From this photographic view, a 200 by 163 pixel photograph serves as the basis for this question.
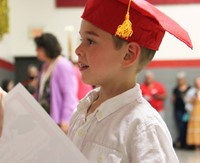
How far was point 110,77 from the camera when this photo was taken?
4.06 ft

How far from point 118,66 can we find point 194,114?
8.04 m

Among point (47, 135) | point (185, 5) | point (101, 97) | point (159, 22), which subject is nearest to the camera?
point (47, 135)

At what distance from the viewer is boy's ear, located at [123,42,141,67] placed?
1.22 metres

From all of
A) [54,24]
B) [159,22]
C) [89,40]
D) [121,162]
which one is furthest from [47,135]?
[54,24]

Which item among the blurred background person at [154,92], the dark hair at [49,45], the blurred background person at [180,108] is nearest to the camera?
the dark hair at [49,45]

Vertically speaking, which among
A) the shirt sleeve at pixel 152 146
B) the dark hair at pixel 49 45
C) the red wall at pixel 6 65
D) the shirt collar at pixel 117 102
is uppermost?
the shirt collar at pixel 117 102

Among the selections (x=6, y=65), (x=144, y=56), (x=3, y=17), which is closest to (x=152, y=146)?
(x=144, y=56)

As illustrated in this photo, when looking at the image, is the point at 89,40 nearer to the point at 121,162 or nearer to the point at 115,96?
the point at 115,96

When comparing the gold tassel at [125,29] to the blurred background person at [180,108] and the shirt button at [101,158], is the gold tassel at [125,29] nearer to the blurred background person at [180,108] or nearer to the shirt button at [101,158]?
the shirt button at [101,158]

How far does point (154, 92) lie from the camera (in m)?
9.27

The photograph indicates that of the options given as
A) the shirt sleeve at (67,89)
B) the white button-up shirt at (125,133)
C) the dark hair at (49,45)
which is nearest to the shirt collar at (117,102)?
the white button-up shirt at (125,133)

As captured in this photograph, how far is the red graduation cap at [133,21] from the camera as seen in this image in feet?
3.89

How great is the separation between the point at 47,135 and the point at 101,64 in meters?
0.28

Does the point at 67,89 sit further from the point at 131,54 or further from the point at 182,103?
the point at 182,103
